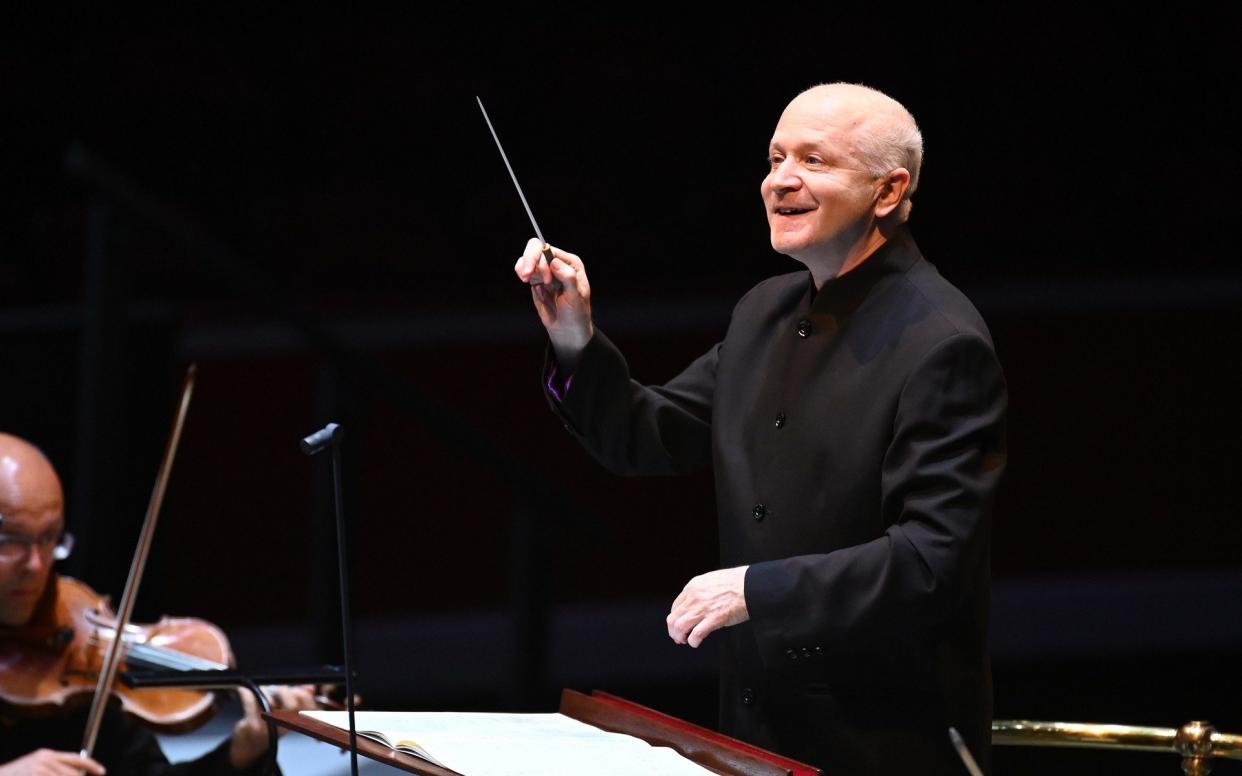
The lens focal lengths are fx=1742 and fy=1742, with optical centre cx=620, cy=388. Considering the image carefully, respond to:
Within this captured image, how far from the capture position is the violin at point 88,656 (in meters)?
2.51

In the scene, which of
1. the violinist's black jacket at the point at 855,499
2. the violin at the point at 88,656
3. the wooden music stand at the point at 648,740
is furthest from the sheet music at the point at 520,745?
the violin at the point at 88,656

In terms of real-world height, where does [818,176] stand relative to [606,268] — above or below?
below

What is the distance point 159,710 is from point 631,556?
237 centimetres

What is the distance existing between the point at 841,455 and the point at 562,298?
334 mm

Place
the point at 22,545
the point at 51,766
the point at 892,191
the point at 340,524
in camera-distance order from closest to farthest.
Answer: the point at 340,524 → the point at 892,191 → the point at 51,766 → the point at 22,545

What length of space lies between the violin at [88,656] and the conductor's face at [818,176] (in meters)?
1.26

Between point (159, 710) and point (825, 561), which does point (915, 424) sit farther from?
point (159, 710)

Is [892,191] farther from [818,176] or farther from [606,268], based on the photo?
[606,268]

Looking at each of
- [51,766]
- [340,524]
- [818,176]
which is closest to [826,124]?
[818,176]

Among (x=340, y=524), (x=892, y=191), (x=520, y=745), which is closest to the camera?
(x=520, y=745)

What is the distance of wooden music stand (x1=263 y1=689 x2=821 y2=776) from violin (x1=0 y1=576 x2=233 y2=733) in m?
1.04

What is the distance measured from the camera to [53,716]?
2518 millimetres

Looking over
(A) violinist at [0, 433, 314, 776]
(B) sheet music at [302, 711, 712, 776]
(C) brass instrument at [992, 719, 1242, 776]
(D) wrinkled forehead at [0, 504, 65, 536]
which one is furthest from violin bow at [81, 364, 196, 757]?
(C) brass instrument at [992, 719, 1242, 776]

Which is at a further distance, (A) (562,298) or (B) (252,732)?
(B) (252,732)
